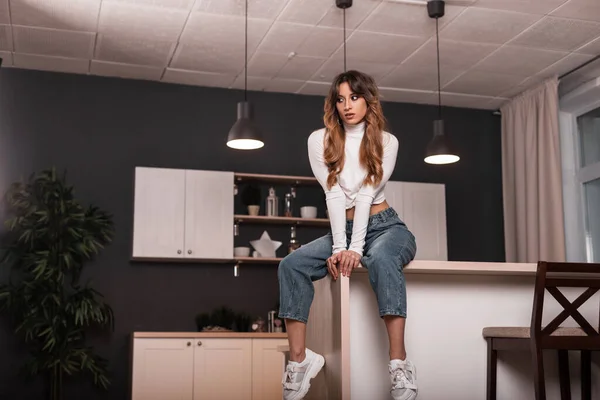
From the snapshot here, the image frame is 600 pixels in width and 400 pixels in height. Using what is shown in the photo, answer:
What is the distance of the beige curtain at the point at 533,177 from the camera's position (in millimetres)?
6625

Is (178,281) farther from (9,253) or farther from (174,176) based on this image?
→ (9,253)

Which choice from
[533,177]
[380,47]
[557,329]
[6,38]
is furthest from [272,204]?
[557,329]

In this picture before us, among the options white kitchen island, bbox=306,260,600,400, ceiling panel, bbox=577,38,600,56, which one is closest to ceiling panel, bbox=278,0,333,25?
ceiling panel, bbox=577,38,600,56

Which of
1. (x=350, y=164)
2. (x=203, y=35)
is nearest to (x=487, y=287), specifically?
(x=350, y=164)

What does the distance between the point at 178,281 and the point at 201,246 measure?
16.2 inches

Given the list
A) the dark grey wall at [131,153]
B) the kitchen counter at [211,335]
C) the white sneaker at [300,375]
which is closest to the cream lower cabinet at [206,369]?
the kitchen counter at [211,335]

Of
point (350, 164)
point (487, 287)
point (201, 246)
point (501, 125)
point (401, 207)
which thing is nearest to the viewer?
point (350, 164)

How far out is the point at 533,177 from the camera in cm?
689

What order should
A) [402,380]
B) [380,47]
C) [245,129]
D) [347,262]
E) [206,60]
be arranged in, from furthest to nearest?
[206,60]
[380,47]
[245,129]
[347,262]
[402,380]

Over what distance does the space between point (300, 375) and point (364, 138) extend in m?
1.05

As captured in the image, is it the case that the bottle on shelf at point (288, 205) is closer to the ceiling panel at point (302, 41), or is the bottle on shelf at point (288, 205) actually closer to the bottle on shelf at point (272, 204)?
the bottle on shelf at point (272, 204)

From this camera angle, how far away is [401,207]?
274 inches

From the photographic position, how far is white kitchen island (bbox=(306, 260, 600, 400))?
350cm

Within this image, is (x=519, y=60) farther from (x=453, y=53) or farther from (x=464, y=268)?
(x=464, y=268)
